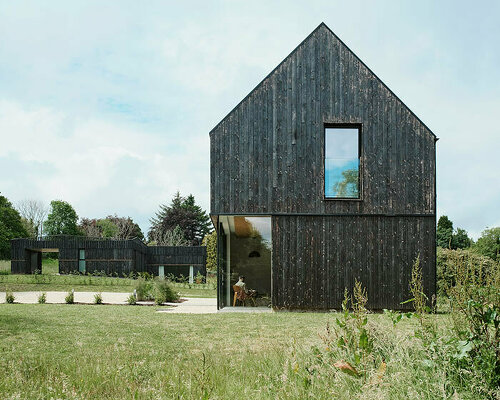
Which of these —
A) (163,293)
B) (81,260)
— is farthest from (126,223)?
(163,293)

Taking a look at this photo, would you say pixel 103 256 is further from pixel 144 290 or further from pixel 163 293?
pixel 163 293

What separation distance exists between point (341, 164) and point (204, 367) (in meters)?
9.90

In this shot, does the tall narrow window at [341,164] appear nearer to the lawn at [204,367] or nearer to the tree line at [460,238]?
the lawn at [204,367]

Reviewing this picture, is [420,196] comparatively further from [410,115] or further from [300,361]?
[300,361]

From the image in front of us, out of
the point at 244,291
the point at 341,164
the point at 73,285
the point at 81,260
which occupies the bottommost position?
the point at 73,285

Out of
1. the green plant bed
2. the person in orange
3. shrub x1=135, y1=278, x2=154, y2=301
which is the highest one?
the person in orange

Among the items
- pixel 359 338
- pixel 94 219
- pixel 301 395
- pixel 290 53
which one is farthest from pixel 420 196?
pixel 94 219

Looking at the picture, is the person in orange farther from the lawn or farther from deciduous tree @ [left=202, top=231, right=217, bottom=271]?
deciduous tree @ [left=202, top=231, right=217, bottom=271]

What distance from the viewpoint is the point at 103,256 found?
3441 centimetres

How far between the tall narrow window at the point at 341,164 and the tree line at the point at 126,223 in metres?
38.7

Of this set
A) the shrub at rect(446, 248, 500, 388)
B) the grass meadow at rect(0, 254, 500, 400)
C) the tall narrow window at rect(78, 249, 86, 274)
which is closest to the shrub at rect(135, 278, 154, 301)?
the grass meadow at rect(0, 254, 500, 400)

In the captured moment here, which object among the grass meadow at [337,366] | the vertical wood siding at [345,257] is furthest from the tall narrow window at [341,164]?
the grass meadow at [337,366]

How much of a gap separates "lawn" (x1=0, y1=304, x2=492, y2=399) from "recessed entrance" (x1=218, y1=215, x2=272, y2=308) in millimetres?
5275

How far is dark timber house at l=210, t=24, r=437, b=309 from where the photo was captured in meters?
13.4
